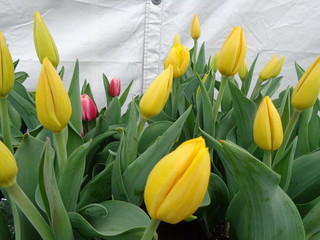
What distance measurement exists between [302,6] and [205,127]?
1082 millimetres

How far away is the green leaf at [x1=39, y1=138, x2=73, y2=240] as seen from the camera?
216mm

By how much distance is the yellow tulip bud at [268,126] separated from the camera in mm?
269

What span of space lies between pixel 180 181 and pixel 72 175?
0.12m

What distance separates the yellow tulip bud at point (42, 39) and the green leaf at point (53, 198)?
0.45 feet

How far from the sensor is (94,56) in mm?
1191

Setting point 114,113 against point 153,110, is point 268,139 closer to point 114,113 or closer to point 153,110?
point 153,110

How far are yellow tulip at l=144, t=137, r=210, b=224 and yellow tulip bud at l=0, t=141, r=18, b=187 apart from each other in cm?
7

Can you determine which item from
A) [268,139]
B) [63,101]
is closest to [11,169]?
[63,101]

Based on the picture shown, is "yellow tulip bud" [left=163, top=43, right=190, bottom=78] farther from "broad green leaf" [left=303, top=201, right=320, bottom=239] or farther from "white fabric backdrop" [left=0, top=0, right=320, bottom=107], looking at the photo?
"white fabric backdrop" [left=0, top=0, right=320, bottom=107]

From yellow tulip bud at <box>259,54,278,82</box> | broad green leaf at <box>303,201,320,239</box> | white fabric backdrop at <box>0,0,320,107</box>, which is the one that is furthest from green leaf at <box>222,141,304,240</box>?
white fabric backdrop at <box>0,0,320,107</box>

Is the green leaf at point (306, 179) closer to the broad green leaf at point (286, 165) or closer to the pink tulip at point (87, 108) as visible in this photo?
the broad green leaf at point (286, 165)

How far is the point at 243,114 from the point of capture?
0.38 meters

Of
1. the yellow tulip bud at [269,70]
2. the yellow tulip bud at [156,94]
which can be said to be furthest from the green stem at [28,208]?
the yellow tulip bud at [269,70]

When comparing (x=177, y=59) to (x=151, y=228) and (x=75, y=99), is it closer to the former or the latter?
(x=75, y=99)
